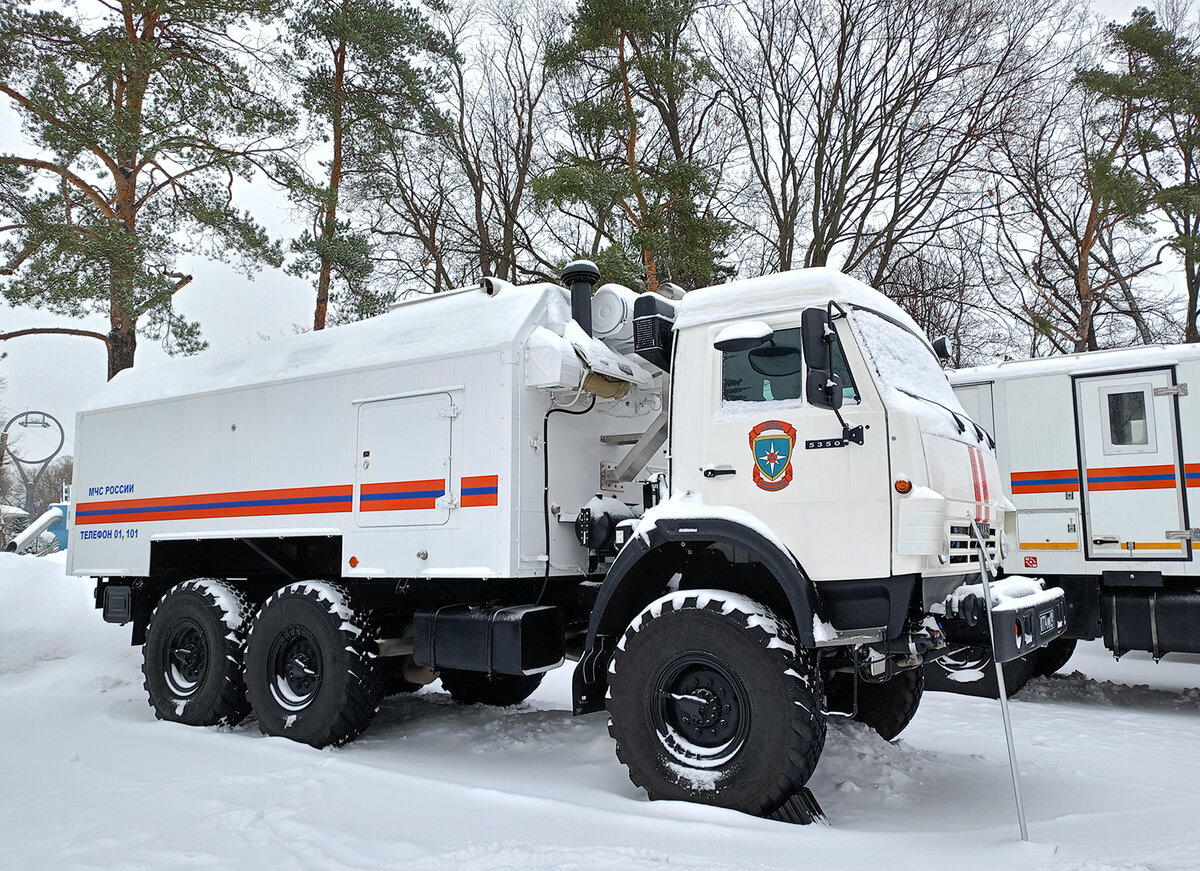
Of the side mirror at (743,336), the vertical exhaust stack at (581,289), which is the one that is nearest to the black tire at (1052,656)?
the vertical exhaust stack at (581,289)

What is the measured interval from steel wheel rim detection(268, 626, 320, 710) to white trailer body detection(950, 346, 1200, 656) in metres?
6.01

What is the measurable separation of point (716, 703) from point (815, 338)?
6.34 ft

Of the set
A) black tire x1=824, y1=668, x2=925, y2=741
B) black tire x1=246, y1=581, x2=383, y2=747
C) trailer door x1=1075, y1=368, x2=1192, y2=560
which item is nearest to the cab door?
black tire x1=824, y1=668, x2=925, y2=741

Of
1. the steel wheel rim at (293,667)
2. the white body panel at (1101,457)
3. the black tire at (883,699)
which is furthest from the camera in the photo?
the white body panel at (1101,457)

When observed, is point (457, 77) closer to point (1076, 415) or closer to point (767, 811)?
point (1076, 415)

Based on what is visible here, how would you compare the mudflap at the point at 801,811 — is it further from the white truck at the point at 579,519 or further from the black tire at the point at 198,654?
the black tire at the point at 198,654

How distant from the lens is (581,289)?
6.35 m

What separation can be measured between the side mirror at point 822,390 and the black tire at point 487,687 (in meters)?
4.52

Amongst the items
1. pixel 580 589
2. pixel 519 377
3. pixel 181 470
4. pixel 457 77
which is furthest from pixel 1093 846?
pixel 457 77

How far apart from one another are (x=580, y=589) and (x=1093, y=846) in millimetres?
3283

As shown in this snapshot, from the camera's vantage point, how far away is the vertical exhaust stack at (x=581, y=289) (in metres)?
6.26

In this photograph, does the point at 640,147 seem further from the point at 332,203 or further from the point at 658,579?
the point at 658,579

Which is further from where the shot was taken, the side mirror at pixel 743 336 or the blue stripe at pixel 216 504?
the blue stripe at pixel 216 504

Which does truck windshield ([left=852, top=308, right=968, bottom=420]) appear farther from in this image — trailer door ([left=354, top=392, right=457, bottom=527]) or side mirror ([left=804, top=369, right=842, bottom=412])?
trailer door ([left=354, top=392, right=457, bottom=527])
